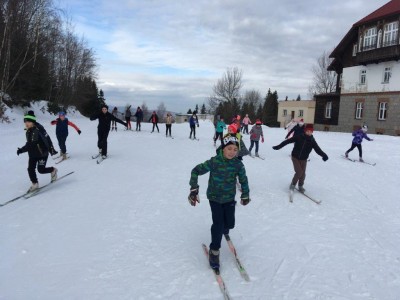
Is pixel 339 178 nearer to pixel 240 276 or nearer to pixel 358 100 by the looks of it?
pixel 240 276

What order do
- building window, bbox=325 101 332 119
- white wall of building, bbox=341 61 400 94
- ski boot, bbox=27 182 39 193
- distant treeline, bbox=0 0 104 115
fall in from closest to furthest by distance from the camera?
1. ski boot, bbox=27 182 39 193
2. distant treeline, bbox=0 0 104 115
3. white wall of building, bbox=341 61 400 94
4. building window, bbox=325 101 332 119

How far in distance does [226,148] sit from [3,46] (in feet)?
72.5

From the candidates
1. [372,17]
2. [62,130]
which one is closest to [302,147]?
[62,130]

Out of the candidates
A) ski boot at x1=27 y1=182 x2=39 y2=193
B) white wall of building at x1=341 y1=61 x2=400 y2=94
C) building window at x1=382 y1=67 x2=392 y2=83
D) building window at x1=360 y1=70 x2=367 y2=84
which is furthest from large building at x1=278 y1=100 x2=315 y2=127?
ski boot at x1=27 y1=182 x2=39 y2=193

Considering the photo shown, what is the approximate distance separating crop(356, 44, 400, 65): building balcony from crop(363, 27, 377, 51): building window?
0.34 meters

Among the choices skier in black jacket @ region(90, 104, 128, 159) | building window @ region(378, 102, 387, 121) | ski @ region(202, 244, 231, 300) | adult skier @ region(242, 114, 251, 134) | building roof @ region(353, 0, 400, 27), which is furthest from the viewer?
→ building window @ region(378, 102, 387, 121)

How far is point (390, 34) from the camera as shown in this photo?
28.8 metres

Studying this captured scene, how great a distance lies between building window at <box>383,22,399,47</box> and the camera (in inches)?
1108

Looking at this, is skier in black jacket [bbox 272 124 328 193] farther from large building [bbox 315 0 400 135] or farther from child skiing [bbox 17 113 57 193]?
large building [bbox 315 0 400 135]

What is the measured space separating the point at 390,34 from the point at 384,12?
7.47ft

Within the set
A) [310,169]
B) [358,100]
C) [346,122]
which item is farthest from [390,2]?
[310,169]

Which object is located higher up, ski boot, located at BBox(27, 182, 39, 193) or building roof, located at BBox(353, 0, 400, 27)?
building roof, located at BBox(353, 0, 400, 27)

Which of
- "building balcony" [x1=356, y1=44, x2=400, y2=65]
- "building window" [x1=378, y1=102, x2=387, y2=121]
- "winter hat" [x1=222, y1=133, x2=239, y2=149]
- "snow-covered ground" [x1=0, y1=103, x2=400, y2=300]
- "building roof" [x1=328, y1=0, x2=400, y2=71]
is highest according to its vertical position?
"building roof" [x1=328, y1=0, x2=400, y2=71]

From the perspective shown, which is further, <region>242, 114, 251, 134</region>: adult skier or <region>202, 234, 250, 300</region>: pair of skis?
<region>242, 114, 251, 134</region>: adult skier
